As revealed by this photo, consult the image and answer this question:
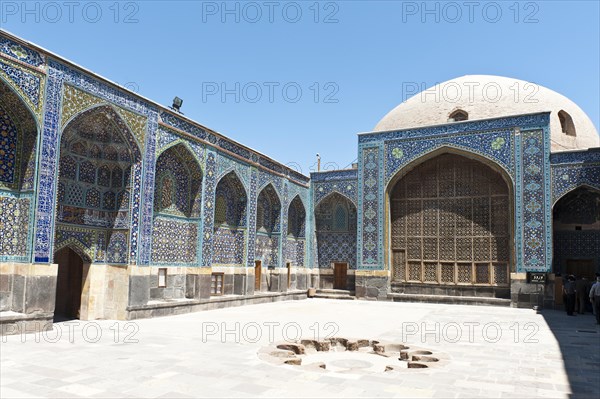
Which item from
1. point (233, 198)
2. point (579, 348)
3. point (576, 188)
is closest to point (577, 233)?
point (576, 188)

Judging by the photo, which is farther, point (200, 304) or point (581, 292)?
point (581, 292)

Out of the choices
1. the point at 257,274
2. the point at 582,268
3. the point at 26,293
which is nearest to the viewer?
the point at 26,293

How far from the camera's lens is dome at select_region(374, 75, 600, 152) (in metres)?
19.9

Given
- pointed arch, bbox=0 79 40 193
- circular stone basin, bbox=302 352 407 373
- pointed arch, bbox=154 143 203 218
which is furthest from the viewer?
pointed arch, bbox=154 143 203 218

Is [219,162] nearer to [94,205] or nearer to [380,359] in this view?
[94,205]

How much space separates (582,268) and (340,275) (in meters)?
8.26

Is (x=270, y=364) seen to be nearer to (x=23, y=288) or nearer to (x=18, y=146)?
(x=23, y=288)

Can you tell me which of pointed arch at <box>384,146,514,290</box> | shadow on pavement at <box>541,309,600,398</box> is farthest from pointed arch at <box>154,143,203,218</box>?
shadow on pavement at <box>541,309,600,398</box>

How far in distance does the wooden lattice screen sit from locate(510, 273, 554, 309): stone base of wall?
0.84 metres

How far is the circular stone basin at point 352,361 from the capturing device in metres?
6.53

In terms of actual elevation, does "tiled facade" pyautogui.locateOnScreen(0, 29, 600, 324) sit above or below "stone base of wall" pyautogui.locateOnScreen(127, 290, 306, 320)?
above

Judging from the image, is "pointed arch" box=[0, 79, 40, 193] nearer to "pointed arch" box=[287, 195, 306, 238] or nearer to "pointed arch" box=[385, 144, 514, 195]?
"pointed arch" box=[287, 195, 306, 238]

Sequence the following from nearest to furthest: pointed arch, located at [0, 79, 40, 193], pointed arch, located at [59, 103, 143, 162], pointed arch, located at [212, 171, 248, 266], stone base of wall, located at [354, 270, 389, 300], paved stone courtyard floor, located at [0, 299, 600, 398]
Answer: paved stone courtyard floor, located at [0, 299, 600, 398] < pointed arch, located at [0, 79, 40, 193] < pointed arch, located at [59, 103, 143, 162] < pointed arch, located at [212, 171, 248, 266] < stone base of wall, located at [354, 270, 389, 300]

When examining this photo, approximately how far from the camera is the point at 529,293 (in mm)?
15445
